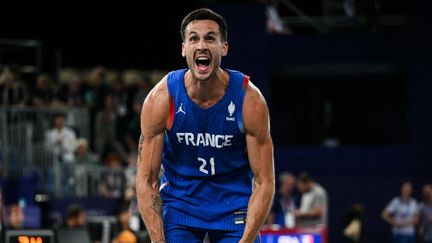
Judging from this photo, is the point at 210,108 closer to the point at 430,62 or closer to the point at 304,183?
the point at 304,183

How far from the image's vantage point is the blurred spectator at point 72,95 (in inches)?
785

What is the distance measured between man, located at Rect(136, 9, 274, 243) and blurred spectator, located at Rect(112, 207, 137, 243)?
23.8ft

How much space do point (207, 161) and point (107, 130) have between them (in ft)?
48.7

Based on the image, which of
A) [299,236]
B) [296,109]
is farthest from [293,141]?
[299,236]

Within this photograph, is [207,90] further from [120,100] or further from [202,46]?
Result: [120,100]

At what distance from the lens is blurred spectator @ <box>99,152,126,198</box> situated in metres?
19.9

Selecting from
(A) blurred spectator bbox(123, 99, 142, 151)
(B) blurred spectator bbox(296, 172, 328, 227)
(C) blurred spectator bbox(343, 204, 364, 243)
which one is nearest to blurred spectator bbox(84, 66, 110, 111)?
(A) blurred spectator bbox(123, 99, 142, 151)

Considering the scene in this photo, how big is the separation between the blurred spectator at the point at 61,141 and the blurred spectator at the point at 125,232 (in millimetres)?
3586

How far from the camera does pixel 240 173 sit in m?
6.62

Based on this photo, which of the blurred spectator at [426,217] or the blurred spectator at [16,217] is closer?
the blurred spectator at [16,217]

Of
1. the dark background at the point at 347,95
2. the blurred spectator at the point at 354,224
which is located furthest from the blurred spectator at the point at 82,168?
the blurred spectator at the point at 354,224

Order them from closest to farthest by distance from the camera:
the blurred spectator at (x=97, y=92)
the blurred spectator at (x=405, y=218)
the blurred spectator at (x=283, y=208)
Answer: the blurred spectator at (x=283, y=208) < the blurred spectator at (x=405, y=218) < the blurred spectator at (x=97, y=92)

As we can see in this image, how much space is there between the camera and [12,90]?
62.2 ft

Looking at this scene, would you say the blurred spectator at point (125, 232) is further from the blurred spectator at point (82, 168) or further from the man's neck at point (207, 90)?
the man's neck at point (207, 90)
